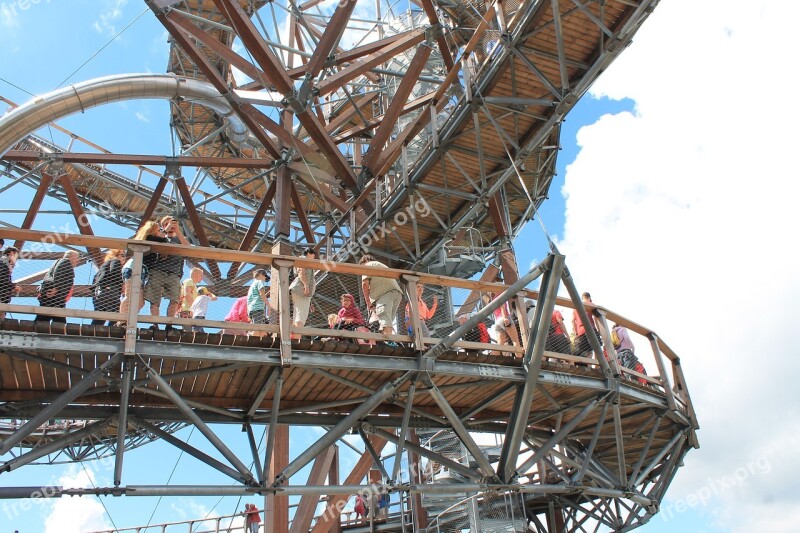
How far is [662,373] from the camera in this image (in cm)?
1208

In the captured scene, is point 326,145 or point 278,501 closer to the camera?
point 278,501

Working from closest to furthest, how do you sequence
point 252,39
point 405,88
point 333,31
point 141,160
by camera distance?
point 252,39 < point 333,31 < point 405,88 < point 141,160

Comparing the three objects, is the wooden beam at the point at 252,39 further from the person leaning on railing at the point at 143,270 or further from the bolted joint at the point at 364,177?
the person leaning on railing at the point at 143,270

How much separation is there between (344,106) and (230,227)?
19.7ft

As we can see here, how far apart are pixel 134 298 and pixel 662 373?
811cm

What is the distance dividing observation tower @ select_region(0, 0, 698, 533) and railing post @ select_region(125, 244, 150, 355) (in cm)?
2

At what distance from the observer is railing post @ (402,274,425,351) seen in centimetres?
949

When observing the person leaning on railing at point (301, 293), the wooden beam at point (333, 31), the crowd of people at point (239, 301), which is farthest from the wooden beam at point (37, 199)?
the person leaning on railing at point (301, 293)

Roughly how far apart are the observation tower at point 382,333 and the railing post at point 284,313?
2 centimetres

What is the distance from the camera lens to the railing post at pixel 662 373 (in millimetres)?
11921

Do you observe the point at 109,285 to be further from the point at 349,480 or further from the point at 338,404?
the point at 349,480

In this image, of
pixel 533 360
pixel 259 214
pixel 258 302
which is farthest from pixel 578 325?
pixel 259 214

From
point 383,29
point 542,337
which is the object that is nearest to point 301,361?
point 542,337

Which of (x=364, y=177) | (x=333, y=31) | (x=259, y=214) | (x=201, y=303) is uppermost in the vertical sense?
(x=333, y=31)
